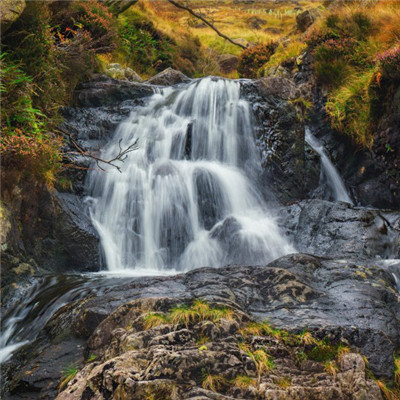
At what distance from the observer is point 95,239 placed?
634cm

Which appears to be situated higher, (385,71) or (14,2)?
(14,2)

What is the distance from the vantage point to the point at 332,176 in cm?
946

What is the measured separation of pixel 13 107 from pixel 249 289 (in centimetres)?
434

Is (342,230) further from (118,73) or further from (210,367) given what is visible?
(118,73)

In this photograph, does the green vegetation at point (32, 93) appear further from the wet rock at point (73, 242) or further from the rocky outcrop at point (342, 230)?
the rocky outcrop at point (342, 230)

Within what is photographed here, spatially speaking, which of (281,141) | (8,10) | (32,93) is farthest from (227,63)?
(8,10)

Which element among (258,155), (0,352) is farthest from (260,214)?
(0,352)

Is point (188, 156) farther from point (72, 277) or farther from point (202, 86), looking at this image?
point (72, 277)

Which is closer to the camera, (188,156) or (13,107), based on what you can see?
(13,107)

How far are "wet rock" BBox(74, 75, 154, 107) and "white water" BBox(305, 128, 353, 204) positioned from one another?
4839 mm

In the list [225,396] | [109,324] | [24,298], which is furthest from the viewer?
[24,298]

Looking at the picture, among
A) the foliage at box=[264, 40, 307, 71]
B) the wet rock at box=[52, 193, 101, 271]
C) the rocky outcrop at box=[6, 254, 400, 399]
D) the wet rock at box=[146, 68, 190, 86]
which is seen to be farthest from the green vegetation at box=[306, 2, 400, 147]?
the wet rock at box=[52, 193, 101, 271]

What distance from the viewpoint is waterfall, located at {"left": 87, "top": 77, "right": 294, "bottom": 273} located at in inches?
262

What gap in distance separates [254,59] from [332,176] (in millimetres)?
8135
